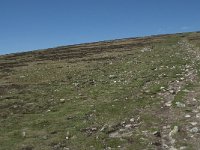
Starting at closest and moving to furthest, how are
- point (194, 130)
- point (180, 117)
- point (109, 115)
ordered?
point (194, 130)
point (180, 117)
point (109, 115)

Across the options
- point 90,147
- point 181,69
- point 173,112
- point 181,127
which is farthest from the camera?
point 181,69

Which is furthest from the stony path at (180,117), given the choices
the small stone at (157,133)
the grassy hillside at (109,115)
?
the small stone at (157,133)

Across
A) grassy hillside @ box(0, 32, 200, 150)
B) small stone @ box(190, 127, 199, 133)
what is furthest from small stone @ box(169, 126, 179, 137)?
small stone @ box(190, 127, 199, 133)

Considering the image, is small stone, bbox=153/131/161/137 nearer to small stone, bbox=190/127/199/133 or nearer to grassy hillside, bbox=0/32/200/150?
grassy hillside, bbox=0/32/200/150

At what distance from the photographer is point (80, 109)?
2097 centimetres

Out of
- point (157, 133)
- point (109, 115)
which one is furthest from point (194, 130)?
point (109, 115)

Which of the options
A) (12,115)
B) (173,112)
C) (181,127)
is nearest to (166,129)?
(181,127)

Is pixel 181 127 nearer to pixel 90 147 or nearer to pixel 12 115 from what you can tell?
pixel 90 147

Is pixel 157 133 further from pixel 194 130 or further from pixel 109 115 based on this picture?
pixel 109 115

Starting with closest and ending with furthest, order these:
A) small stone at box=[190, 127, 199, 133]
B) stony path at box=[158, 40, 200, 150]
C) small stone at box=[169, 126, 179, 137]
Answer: stony path at box=[158, 40, 200, 150] < small stone at box=[169, 126, 179, 137] < small stone at box=[190, 127, 199, 133]

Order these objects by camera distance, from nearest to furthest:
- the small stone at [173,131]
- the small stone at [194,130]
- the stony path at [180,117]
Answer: the stony path at [180,117] < the small stone at [173,131] < the small stone at [194,130]

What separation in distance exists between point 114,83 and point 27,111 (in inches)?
330

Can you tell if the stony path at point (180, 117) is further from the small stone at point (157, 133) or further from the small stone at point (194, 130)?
the small stone at point (157, 133)

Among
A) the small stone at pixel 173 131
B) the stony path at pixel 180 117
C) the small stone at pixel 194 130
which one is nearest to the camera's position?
the stony path at pixel 180 117
